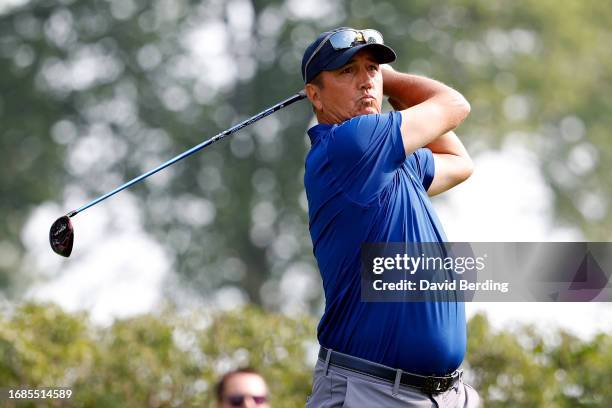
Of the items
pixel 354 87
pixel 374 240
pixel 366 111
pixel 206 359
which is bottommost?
pixel 206 359

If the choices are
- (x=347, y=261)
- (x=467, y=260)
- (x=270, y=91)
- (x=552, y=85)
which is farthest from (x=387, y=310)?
(x=552, y=85)

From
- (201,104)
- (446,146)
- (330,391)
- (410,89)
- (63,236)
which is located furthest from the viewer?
(201,104)

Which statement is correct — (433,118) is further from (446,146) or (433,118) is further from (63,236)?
(63,236)

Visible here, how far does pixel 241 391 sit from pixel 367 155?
2.69m

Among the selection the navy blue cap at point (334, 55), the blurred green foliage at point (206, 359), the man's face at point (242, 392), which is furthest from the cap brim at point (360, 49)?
the blurred green foliage at point (206, 359)

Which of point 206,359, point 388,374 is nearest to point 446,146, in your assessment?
point 388,374

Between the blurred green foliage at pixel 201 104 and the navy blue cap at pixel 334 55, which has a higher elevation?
the blurred green foliage at pixel 201 104

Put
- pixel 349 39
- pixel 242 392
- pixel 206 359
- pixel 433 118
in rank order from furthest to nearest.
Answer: pixel 206 359 → pixel 242 392 → pixel 349 39 → pixel 433 118

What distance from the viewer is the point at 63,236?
19.7 feet

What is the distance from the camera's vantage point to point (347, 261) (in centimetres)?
492

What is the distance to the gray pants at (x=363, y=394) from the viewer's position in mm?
4809

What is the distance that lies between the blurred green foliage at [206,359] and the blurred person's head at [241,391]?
2193 mm

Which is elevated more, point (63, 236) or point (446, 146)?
point (446, 146)

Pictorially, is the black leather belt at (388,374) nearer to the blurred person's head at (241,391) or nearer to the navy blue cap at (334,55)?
the navy blue cap at (334,55)
